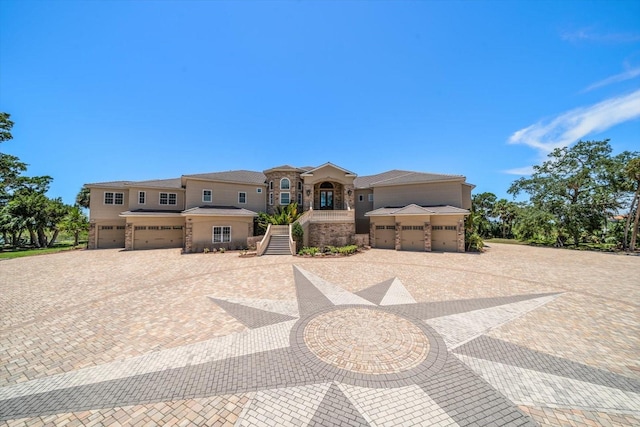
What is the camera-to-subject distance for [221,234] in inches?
891

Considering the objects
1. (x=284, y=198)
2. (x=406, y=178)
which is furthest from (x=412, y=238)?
(x=284, y=198)

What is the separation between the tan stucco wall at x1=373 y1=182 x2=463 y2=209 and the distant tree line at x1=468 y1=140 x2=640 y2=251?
3.02m

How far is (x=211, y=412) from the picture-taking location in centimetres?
397

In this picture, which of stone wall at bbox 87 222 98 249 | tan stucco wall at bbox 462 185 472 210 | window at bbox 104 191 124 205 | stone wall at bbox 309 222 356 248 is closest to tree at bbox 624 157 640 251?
tan stucco wall at bbox 462 185 472 210

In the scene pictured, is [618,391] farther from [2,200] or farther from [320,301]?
[2,200]

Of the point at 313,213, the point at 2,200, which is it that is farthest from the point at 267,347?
the point at 2,200

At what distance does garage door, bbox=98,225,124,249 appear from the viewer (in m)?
24.0

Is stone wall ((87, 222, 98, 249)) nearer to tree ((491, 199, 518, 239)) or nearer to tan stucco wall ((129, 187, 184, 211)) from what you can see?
tan stucco wall ((129, 187, 184, 211))

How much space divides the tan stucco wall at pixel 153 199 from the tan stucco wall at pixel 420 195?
22.8 meters

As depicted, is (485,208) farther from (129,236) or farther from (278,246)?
(129,236)

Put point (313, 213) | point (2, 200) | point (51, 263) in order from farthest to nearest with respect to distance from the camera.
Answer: point (2, 200) < point (313, 213) < point (51, 263)

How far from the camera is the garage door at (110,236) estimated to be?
946 inches

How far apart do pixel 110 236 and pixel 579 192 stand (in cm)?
5504

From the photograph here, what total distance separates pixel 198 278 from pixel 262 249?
7.45 m
